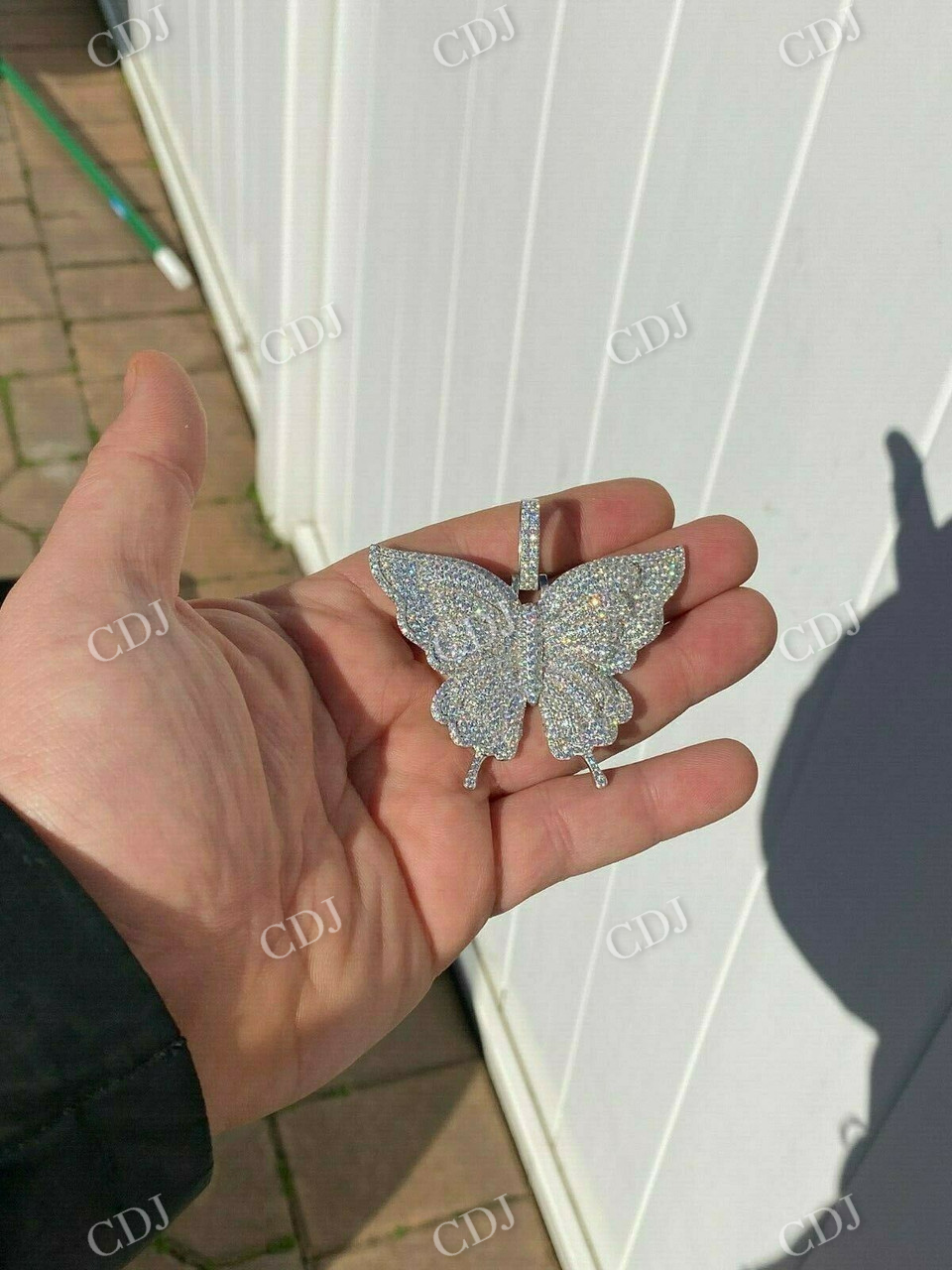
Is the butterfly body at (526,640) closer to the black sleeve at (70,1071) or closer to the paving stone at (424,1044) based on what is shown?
the black sleeve at (70,1071)

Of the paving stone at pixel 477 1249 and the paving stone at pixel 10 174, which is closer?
the paving stone at pixel 477 1249

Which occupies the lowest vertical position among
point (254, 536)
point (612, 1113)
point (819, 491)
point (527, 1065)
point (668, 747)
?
point (527, 1065)

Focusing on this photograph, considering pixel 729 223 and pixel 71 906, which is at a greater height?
pixel 729 223

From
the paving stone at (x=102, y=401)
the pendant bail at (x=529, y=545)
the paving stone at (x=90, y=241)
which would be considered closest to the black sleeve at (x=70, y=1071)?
the pendant bail at (x=529, y=545)

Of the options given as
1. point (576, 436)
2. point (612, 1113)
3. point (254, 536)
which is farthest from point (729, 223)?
point (254, 536)

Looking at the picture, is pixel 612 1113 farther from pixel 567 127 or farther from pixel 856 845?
pixel 567 127
